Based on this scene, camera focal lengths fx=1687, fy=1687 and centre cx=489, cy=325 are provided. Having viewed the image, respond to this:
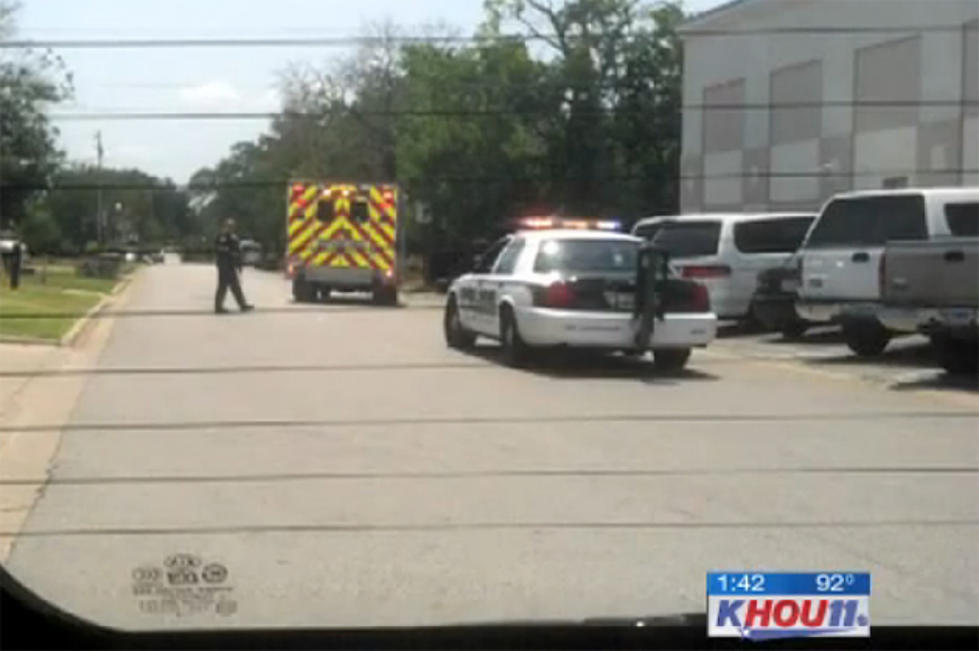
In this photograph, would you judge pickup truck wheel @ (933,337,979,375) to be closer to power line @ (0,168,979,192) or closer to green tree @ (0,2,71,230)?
power line @ (0,168,979,192)

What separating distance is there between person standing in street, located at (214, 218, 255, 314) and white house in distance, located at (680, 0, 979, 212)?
2.67 meters

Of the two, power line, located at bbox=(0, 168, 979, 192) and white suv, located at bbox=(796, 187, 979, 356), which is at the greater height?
power line, located at bbox=(0, 168, 979, 192)

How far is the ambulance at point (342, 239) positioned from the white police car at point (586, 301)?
2.68ft

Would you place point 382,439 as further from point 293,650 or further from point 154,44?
point 293,650

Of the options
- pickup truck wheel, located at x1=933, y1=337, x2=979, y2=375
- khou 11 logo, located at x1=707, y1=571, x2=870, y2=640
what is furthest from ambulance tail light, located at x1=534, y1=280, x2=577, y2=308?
khou 11 logo, located at x1=707, y1=571, x2=870, y2=640

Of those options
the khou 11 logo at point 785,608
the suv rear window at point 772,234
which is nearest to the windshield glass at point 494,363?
the khou 11 logo at point 785,608

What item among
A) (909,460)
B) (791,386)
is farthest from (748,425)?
(791,386)

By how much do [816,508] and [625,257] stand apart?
6.89 metres

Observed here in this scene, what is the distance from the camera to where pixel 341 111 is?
8742mm

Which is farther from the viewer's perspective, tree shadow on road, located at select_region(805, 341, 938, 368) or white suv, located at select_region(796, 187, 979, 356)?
tree shadow on road, located at select_region(805, 341, 938, 368)

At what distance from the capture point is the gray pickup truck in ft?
44.0

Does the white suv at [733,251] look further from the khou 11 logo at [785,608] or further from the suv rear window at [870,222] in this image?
the khou 11 logo at [785,608]

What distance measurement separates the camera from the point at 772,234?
18.5 metres

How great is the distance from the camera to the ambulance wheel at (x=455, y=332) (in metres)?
16.4
